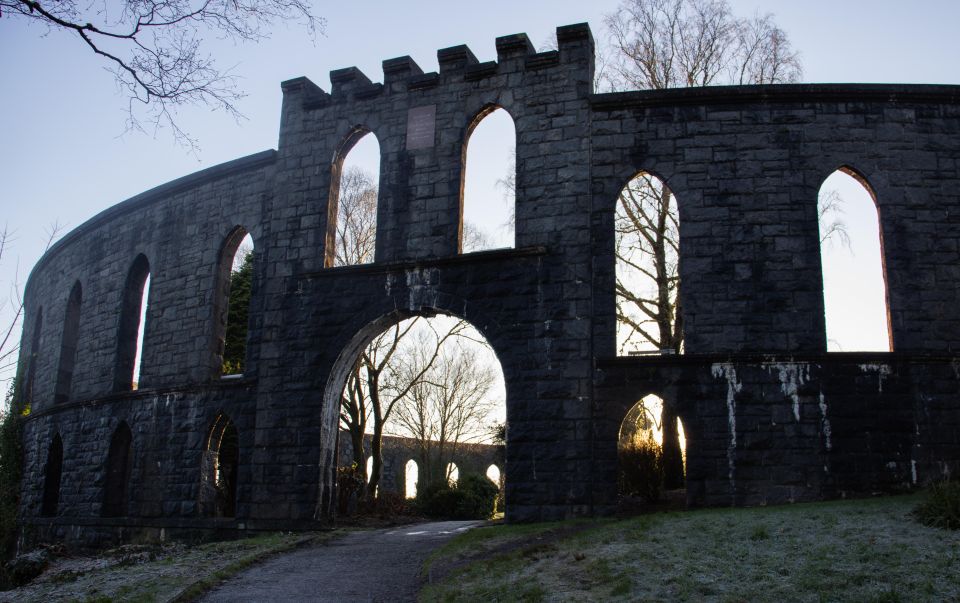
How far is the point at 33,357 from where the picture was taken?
22.0 metres

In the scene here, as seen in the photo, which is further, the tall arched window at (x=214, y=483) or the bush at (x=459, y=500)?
the bush at (x=459, y=500)

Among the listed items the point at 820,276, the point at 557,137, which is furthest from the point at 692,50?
the point at 820,276

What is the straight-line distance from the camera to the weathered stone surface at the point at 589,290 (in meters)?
11.4

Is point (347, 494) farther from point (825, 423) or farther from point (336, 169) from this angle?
point (825, 423)

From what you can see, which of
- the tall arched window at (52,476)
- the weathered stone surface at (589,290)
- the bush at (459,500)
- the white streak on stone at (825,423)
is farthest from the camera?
the bush at (459,500)

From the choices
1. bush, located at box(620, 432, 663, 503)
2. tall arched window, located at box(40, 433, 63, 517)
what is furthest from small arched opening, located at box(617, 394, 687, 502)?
tall arched window, located at box(40, 433, 63, 517)

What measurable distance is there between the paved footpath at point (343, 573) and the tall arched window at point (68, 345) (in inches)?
402

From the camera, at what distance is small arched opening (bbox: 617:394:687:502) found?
42.6 feet

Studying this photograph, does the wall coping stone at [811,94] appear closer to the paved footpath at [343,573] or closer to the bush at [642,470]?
the bush at [642,470]

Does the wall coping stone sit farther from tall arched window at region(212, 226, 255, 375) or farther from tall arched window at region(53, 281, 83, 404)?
tall arched window at region(53, 281, 83, 404)

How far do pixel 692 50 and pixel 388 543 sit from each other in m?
13.1

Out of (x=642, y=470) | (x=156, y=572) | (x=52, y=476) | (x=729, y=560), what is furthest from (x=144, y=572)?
(x=52, y=476)

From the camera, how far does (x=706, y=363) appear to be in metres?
11.6

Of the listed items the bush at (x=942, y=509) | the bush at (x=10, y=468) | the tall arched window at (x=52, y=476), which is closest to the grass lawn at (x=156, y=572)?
the bush at (x=10, y=468)
